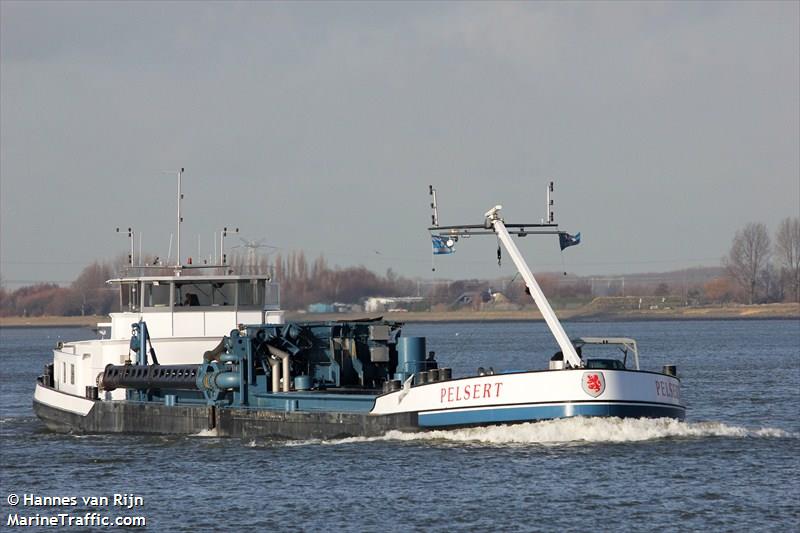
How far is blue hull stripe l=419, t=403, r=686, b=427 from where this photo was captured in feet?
97.8

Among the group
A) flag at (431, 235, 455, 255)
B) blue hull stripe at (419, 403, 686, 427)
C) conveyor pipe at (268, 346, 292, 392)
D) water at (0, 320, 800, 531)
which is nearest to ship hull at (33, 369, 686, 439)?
blue hull stripe at (419, 403, 686, 427)

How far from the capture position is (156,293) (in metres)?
41.5

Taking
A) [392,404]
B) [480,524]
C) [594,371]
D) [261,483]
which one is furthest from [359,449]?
[480,524]

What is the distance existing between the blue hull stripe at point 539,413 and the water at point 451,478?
23cm

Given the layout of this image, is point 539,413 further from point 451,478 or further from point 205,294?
point 205,294

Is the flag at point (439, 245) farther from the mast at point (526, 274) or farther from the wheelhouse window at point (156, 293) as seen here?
the wheelhouse window at point (156, 293)

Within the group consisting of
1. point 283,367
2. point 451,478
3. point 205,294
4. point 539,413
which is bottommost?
point 451,478

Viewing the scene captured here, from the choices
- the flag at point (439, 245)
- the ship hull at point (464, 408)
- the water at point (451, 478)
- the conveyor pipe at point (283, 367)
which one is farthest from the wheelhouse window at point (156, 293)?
the flag at point (439, 245)

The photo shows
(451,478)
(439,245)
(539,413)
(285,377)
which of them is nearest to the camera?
(451,478)

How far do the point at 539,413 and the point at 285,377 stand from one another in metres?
8.67

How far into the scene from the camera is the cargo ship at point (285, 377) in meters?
30.4

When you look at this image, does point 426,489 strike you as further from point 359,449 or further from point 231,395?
point 231,395

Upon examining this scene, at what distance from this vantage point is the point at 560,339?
3031cm

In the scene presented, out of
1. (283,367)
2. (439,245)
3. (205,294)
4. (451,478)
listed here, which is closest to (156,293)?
(205,294)
